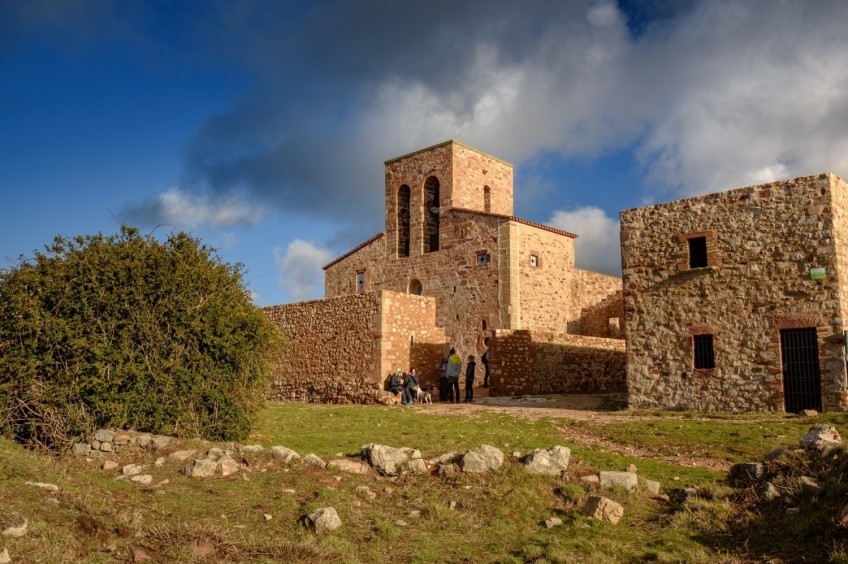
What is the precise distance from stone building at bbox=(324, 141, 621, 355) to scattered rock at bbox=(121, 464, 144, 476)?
69.0ft

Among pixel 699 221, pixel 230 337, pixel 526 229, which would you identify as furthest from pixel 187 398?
pixel 526 229

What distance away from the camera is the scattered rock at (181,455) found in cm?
881

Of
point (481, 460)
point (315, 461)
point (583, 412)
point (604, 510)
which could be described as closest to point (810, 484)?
point (604, 510)

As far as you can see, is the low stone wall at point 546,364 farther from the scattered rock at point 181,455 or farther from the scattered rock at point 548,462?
the scattered rock at point 181,455

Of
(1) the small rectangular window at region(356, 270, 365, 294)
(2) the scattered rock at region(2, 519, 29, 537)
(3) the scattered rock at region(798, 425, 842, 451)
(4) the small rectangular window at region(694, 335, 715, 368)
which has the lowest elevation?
(2) the scattered rock at region(2, 519, 29, 537)

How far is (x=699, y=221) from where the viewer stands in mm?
17953

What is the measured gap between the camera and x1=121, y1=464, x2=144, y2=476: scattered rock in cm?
832

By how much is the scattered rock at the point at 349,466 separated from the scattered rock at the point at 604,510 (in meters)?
2.73

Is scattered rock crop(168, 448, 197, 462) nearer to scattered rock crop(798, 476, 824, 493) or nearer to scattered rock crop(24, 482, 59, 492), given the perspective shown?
scattered rock crop(24, 482, 59, 492)

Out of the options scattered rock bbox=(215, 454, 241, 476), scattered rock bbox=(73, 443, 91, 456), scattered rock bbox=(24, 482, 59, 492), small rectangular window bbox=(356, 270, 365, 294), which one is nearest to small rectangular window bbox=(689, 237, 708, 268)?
scattered rock bbox=(215, 454, 241, 476)

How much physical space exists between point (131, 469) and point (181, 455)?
2.15 ft

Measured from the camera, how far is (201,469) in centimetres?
823

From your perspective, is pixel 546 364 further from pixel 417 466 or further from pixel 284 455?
pixel 284 455

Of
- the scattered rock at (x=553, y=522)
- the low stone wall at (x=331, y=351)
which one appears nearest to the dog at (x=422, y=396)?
the low stone wall at (x=331, y=351)
